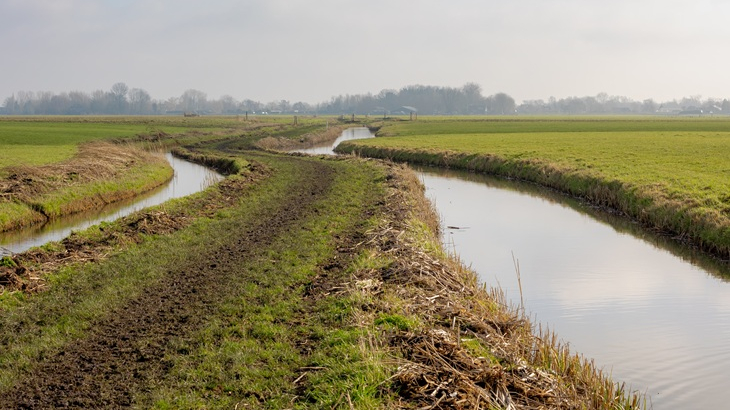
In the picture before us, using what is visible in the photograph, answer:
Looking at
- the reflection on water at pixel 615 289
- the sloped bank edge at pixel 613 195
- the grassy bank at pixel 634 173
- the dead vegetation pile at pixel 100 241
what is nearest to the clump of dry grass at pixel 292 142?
the grassy bank at pixel 634 173

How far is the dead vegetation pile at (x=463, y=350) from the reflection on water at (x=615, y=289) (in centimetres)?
142

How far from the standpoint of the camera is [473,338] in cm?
993

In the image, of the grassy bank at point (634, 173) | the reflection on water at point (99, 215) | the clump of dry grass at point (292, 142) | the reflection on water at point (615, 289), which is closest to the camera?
the reflection on water at point (615, 289)

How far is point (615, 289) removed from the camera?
16.4 m

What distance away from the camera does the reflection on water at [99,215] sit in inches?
813

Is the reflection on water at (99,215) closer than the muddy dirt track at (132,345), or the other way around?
the muddy dirt track at (132,345)

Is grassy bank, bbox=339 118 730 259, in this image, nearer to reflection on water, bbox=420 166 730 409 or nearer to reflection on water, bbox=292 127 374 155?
reflection on water, bbox=420 166 730 409

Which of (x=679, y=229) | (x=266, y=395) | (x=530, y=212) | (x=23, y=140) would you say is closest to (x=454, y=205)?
(x=530, y=212)

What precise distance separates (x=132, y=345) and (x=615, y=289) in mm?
11915

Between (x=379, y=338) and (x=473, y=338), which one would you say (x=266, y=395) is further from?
(x=473, y=338)

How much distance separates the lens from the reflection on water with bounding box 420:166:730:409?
435 inches

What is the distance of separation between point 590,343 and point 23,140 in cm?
5596

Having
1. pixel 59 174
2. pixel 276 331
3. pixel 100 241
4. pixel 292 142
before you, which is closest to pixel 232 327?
pixel 276 331

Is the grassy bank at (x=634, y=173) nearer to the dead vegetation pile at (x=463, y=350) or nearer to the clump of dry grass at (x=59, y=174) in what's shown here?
the dead vegetation pile at (x=463, y=350)
